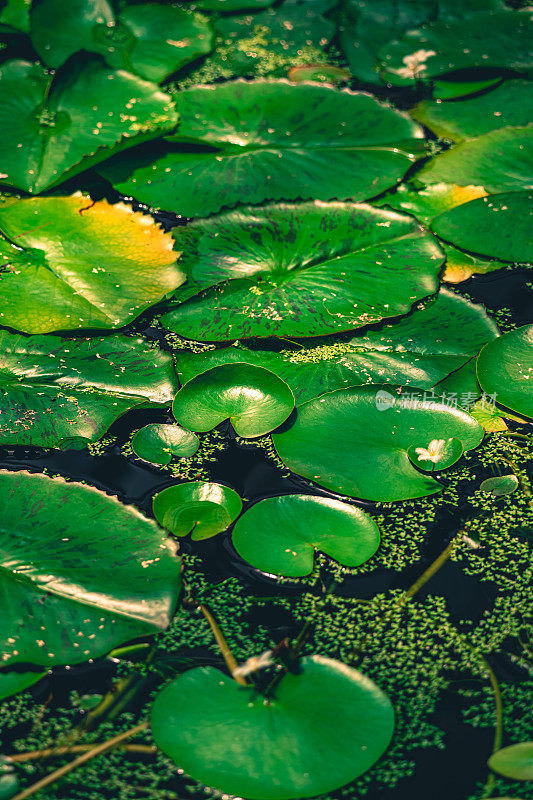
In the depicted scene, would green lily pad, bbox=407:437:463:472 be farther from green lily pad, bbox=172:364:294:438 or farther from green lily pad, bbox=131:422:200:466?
green lily pad, bbox=131:422:200:466

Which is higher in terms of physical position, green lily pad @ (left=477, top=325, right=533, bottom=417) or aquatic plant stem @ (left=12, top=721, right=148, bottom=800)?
green lily pad @ (left=477, top=325, right=533, bottom=417)

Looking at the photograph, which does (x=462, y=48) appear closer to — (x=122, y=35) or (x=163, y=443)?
(x=122, y=35)

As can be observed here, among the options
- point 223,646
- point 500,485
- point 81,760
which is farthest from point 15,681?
point 500,485

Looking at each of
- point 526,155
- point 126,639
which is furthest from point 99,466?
point 526,155

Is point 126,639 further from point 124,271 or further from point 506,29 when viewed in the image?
point 506,29

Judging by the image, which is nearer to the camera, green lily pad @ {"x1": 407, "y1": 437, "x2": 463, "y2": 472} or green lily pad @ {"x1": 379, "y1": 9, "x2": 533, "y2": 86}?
green lily pad @ {"x1": 407, "y1": 437, "x2": 463, "y2": 472}

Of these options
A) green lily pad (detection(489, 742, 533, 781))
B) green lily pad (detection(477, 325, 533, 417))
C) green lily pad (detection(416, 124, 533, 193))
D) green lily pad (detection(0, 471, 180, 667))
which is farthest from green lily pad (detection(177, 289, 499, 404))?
green lily pad (detection(489, 742, 533, 781))

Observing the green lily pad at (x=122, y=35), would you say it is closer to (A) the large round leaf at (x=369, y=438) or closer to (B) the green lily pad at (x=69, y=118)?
(B) the green lily pad at (x=69, y=118)
